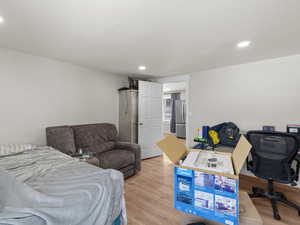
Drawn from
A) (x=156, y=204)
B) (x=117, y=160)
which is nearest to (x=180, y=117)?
(x=117, y=160)

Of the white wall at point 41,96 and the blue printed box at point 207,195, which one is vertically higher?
the white wall at point 41,96

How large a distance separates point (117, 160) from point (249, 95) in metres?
2.79

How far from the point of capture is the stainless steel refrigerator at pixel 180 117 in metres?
6.50

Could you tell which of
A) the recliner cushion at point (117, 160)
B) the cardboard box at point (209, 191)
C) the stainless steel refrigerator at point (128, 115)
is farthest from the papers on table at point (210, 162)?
the stainless steel refrigerator at point (128, 115)

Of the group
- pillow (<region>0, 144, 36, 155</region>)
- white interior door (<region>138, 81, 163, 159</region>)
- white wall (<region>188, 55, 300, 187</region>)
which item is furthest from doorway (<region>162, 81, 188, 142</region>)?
Result: pillow (<region>0, 144, 36, 155</region>)

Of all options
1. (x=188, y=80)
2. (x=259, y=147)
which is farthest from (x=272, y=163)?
(x=188, y=80)

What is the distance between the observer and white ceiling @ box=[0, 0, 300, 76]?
4.11 feet

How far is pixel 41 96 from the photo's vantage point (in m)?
2.51

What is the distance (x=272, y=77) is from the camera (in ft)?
8.38

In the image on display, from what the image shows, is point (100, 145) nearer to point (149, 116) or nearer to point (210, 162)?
point (149, 116)

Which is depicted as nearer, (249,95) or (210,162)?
(210,162)

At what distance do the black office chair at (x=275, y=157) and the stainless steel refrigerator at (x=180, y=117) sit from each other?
179 inches

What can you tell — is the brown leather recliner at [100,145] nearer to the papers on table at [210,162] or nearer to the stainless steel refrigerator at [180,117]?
the papers on table at [210,162]

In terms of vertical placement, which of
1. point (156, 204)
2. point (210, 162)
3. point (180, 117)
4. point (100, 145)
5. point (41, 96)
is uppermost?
point (41, 96)
